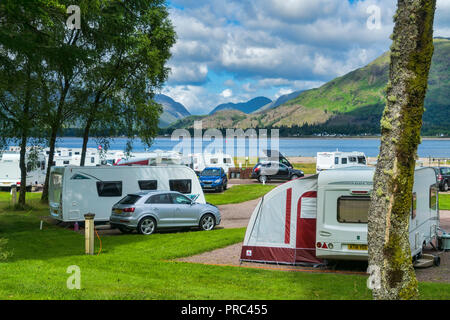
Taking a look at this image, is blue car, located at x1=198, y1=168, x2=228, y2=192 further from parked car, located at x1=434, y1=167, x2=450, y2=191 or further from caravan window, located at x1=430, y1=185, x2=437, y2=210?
caravan window, located at x1=430, y1=185, x2=437, y2=210

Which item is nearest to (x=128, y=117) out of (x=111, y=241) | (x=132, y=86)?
(x=132, y=86)

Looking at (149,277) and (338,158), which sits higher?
(338,158)

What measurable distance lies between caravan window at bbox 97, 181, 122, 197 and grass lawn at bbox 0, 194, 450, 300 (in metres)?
3.90

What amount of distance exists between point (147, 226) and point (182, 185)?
433 centimetres

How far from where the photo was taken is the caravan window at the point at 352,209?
11094 millimetres

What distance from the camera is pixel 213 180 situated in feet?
115

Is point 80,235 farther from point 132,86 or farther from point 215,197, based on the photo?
point 215,197

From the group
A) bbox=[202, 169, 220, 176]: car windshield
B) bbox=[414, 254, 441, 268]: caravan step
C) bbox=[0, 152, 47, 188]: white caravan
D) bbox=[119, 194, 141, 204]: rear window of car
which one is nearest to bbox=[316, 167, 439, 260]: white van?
bbox=[414, 254, 441, 268]: caravan step

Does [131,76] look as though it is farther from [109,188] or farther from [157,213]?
[157,213]

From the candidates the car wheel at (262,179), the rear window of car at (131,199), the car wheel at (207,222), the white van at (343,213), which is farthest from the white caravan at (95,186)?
the car wheel at (262,179)

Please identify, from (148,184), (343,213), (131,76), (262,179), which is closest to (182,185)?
(148,184)

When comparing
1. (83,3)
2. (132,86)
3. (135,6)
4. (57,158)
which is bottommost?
(57,158)
